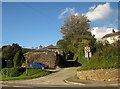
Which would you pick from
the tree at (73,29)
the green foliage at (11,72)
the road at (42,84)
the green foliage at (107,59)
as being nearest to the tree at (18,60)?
the green foliage at (11,72)

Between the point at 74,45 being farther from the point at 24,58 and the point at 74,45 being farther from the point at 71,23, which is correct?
the point at 24,58

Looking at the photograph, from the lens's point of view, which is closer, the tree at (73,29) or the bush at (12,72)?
the bush at (12,72)

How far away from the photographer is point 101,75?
33.5 m

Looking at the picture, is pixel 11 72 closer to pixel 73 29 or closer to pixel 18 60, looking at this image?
pixel 18 60

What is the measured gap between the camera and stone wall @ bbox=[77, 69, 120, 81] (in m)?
32.2

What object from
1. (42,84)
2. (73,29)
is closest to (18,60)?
(73,29)

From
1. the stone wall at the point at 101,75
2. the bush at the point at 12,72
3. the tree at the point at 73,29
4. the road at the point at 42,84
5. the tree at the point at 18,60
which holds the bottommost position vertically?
the road at the point at 42,84

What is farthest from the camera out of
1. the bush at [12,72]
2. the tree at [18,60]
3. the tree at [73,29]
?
the tree at [73,29]

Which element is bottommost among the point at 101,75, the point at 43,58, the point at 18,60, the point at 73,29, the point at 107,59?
the point at 101,75

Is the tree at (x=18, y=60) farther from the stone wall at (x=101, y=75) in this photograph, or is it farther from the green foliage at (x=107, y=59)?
the green foliage at (x=107, y=59)

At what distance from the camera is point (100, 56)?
1432 inches

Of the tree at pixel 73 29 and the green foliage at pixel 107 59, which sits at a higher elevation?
the tree at pixel 73 29

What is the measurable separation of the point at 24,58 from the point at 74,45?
16464mm

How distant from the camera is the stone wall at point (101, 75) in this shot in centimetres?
3220
